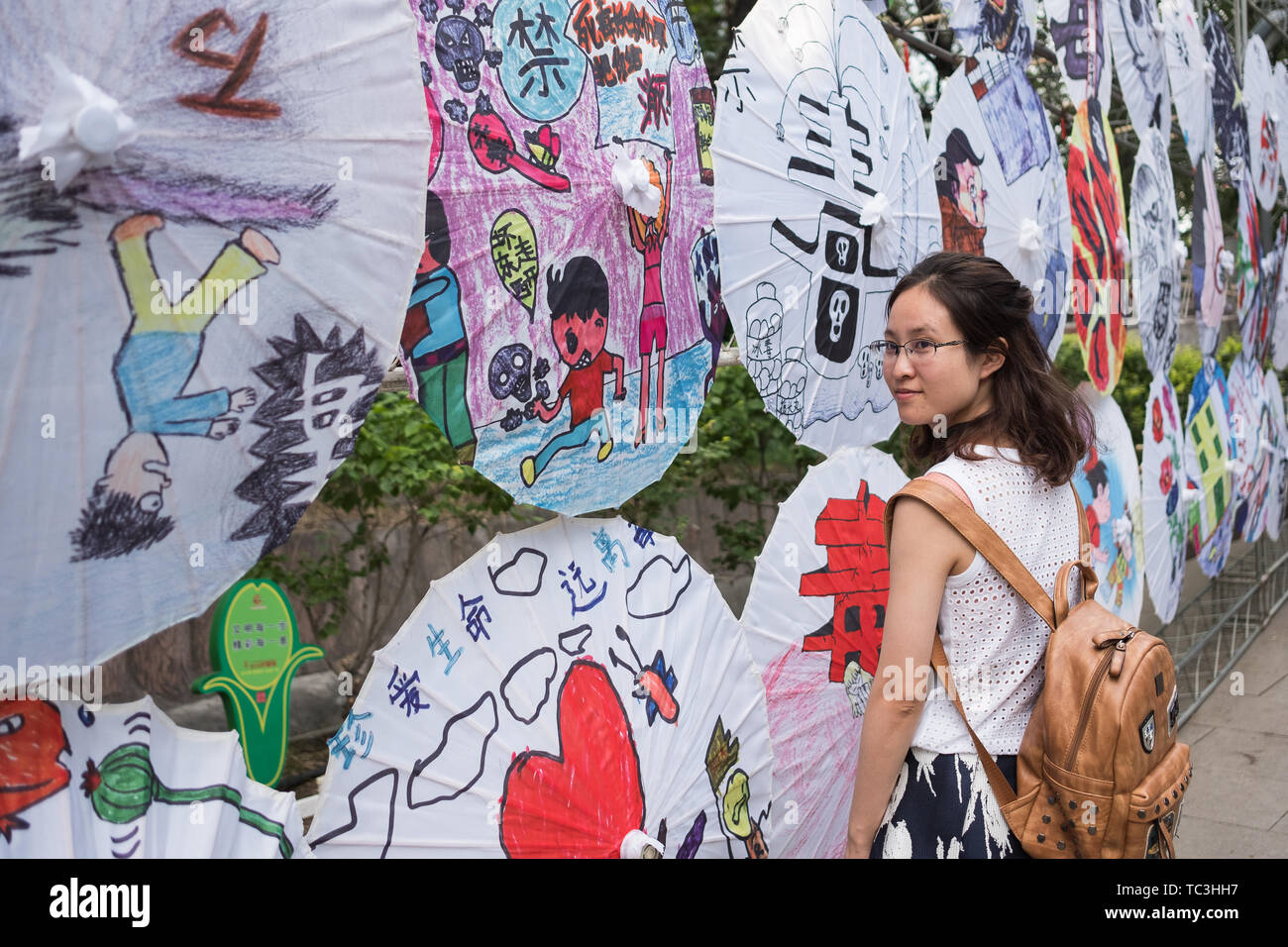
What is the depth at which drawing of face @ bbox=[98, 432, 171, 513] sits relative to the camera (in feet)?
4.26

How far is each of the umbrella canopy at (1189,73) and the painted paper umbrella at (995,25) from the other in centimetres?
132

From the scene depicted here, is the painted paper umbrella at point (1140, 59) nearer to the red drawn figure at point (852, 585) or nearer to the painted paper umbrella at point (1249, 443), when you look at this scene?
the painted paper umbrella at point (1249, 443)

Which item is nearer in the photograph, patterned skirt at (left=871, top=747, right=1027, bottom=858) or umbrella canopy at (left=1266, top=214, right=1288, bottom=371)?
patterned skirt at (left=871, top=747, right=1027, bottom=858)

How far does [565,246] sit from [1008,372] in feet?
2.39

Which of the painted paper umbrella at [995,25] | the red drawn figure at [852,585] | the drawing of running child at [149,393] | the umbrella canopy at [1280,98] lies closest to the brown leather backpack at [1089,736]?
the red drawn figure at [852,585]

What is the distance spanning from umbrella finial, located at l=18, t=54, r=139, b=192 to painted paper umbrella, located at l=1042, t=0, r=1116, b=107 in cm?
315

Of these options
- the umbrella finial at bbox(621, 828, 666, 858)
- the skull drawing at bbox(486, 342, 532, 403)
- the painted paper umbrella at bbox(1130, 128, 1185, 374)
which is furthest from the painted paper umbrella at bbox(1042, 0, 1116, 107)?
the umbrella finial at bbox(621, 828, 666, 858)

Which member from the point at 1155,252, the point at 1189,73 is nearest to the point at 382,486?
the point at 1155,252

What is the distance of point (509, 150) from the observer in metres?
1.76

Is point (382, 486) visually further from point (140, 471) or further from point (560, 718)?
point (140, 471)

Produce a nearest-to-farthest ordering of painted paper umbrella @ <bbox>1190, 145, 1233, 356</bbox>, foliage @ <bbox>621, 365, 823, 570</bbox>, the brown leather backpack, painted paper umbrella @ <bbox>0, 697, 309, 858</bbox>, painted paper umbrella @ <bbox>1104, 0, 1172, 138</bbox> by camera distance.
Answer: painted paper umbrella @ <bbox>0, 697, 309, 858</bbox>
the brown leather backpack
painted paper umbrella @ <bbox>1104, 0, 1172, 138</bbox>
foliage @ <bbox>621, 365, 823, 570</bbox>
painted paper umbrella @ <bbox>1190, 145, 1233, 356</bbox>

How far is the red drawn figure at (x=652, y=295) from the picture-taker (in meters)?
2.04

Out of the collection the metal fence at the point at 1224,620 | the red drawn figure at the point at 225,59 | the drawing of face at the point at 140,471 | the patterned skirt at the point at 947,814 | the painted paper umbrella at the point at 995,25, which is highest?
the painted paper umbrella at the point at 995,25

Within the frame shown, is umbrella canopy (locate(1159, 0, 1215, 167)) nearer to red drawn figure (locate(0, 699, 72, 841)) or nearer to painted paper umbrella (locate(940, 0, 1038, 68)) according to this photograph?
painted paper umbrella (locate(940, 0, 1038, 68))
